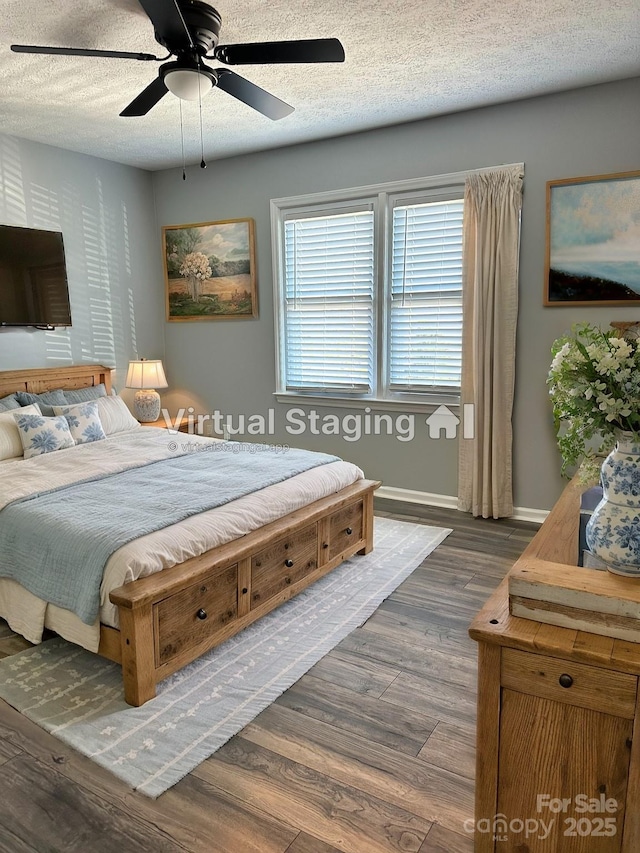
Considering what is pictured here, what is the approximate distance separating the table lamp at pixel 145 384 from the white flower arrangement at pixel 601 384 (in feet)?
14.0

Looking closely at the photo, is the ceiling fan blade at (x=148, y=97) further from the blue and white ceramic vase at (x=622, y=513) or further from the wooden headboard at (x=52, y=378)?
the blue and white ceramic vase at (x=622, y=513)

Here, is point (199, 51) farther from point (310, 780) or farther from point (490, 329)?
point (310, 780)

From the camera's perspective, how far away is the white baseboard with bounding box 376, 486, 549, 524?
4169 mm

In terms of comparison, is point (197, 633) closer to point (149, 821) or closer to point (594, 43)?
point (149, 821)

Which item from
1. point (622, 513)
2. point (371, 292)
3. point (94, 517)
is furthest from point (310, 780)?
point (371, 292)

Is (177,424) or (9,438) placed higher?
(9,438)

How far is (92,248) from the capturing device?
505 centimetres

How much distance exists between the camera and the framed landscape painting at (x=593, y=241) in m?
3.59

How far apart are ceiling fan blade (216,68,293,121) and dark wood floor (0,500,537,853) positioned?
2.60m

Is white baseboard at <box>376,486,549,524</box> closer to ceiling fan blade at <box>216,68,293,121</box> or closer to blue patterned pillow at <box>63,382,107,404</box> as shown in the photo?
blue patterned pillow at <box>63,382,107,404</box>

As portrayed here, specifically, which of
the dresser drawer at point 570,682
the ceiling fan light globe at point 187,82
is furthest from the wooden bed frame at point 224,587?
the ceiling fan light globe at point 187,82

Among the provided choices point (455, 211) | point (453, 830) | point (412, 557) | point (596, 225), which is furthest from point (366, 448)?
point (453, 830)

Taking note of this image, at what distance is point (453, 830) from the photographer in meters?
1.68

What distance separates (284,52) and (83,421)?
2.69 meters
